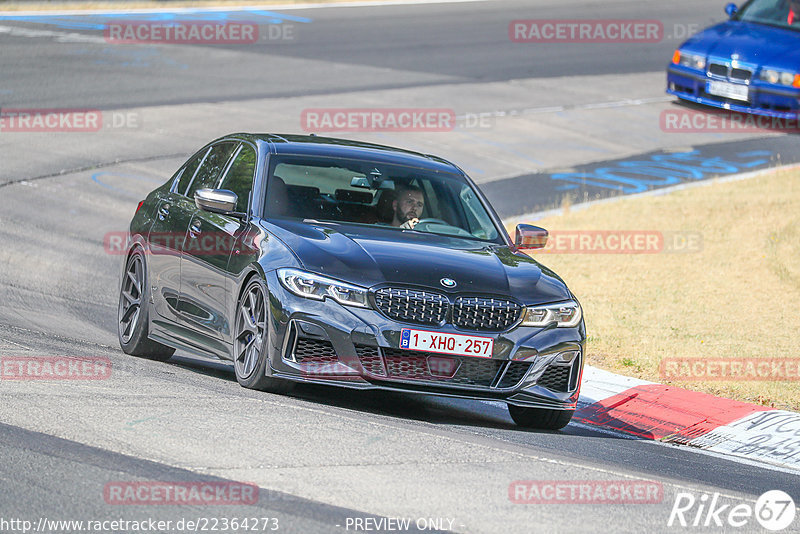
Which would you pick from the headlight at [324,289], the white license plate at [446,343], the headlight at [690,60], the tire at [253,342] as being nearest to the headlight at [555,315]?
the white license plate at [446,343]

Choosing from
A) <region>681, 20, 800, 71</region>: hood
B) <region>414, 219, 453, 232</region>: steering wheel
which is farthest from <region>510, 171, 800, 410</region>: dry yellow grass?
<region>414, 219, 453, 232</region>: steering wheel

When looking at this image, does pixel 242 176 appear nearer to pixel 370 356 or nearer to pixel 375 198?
pixel 375 198

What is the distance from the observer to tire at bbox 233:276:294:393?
26.1 ft

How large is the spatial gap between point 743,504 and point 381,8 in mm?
27617

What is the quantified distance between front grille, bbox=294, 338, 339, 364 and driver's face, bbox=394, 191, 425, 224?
158 cm

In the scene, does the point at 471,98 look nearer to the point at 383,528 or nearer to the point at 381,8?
the point at 381,8

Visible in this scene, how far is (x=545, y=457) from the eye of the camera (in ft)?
23.5

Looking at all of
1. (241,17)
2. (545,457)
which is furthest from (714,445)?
(241,17)

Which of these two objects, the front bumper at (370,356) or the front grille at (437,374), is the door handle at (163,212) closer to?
the front bumper at (370,356)

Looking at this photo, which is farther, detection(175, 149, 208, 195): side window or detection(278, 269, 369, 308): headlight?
detection(175, 149, 208, 195): side window

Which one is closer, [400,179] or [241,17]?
[400,179]

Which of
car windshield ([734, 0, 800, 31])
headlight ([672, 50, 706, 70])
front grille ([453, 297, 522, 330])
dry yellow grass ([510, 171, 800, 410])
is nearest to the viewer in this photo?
front grille ([453, 297, 522, 330])

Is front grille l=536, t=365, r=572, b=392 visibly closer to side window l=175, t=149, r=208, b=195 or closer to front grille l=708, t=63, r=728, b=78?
side window l=175, t=149, r=208, b=195

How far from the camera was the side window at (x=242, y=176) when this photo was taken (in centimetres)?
907
